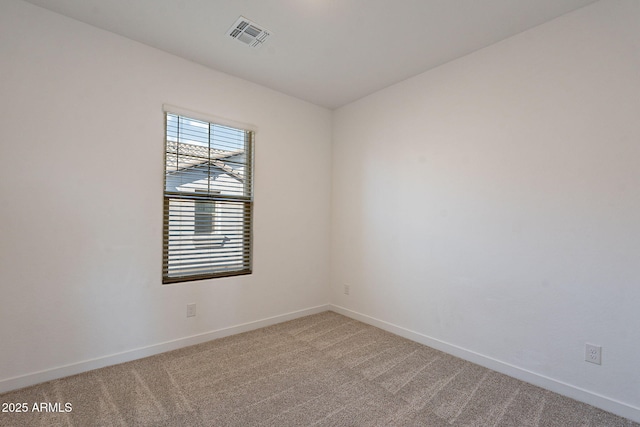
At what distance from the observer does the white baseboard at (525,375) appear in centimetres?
193

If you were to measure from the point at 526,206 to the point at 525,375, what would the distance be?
1337 mm

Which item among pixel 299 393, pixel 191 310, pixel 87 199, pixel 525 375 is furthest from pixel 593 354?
pixel 87 199

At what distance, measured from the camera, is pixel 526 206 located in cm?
236

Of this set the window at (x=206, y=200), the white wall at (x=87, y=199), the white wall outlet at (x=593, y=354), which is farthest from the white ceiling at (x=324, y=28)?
the white wall outlet at (x=593, y=354)

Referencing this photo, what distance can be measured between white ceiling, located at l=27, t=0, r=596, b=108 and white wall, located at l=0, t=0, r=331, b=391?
→ 0.25 meters

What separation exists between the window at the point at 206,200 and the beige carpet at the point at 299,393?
Result: 0.83 metres

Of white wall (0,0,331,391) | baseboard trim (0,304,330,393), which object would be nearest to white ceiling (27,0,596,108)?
white wall (0,0,331,391)

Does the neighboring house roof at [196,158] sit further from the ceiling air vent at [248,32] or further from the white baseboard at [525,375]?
the white baseboard at [525,375]

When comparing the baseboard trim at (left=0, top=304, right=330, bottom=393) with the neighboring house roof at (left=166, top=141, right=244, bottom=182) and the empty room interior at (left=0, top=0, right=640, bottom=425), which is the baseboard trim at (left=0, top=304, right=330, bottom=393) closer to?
the empty room interior at (left=0, top=0, right=640, bottom=425)

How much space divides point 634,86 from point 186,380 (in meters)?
3.75

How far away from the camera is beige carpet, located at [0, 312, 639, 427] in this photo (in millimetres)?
1845

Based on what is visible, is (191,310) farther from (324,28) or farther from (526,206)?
(526,206)

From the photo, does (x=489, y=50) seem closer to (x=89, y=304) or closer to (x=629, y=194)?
(x=629, y=194)

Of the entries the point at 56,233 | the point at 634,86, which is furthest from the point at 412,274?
the point at 56,233
